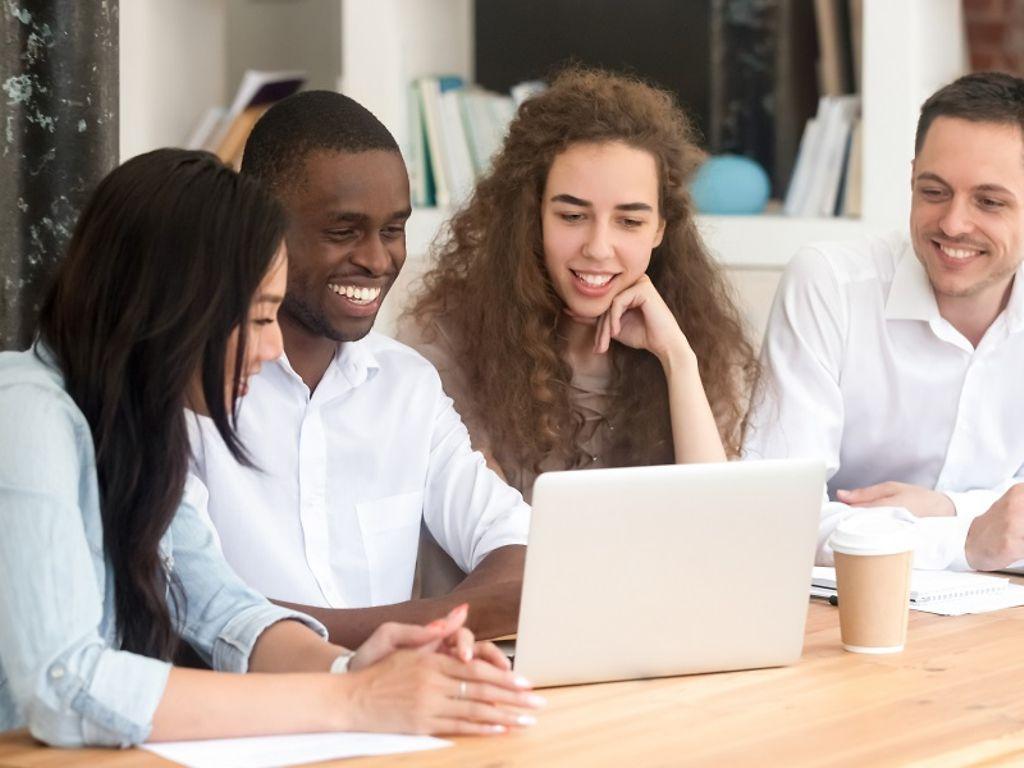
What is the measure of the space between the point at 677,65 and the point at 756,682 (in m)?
2.97

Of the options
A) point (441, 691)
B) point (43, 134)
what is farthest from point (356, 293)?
point (441, 691)

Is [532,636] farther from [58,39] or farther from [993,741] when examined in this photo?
[58,39]

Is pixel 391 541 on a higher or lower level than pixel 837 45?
lower

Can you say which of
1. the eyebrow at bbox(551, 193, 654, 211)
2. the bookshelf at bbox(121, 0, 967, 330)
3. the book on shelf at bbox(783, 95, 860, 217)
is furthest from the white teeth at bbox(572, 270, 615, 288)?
the book on shelf at bbox(783, 95, 860, 217)

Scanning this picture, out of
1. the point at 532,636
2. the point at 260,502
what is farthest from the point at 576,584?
the point at 260,502

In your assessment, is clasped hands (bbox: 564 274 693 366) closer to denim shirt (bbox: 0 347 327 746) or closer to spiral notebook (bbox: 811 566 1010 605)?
spiral notebook (bbox: 811 566 1010 605)

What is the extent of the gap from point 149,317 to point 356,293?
696 mm

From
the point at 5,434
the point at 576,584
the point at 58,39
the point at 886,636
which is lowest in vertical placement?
the point at 886,636

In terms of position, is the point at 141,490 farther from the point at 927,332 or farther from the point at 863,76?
the point at 863,76

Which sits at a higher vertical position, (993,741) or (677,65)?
(677,65)

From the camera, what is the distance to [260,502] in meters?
2.06

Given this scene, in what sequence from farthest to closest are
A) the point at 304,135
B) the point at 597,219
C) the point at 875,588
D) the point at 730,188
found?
the point at 730,188 < the point at 597,219 < the point at 304,135 < the point at 875,588

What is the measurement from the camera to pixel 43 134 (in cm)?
207

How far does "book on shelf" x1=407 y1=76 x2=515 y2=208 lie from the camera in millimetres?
3812
